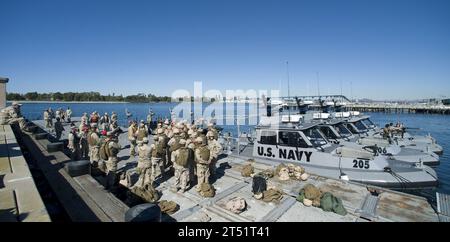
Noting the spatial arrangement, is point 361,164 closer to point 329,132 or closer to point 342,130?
point 329,132

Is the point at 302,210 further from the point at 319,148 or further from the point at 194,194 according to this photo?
the point at 319,148

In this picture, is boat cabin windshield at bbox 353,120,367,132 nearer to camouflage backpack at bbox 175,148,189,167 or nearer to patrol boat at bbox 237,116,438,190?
patrol boat at bbox 237,116,438,190

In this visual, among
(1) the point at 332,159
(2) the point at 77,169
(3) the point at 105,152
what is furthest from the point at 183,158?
(1) the point at 332,159

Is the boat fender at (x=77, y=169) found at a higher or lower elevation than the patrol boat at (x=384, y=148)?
higher

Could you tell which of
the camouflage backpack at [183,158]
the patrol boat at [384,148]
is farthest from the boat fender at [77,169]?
the patrol boat at [384,148]

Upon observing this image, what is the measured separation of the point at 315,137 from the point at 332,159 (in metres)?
1.78

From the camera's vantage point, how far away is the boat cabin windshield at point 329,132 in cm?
1316

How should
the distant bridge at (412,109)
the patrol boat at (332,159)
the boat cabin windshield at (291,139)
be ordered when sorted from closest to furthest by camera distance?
1. the patrol boat at (332,159)
2. the boat cabin windshield at (291,139)
3. the distant bridge at (412,109)

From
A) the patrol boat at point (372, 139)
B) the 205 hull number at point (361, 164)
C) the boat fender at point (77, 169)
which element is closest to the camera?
the boat fender at point (77, 169)

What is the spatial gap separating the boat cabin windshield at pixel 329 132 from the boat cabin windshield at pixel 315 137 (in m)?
0.93

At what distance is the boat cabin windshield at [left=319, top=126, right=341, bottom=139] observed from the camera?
A: 13156 millimetres

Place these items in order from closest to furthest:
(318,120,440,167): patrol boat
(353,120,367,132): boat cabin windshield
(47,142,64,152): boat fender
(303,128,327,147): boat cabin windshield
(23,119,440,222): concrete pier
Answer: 1. (23,119,440,222): concrete pier
2. (47,142,64,152): boat fender
3. (303,128,327,147): boat cabin windshield
4. (318,120,440,167): patrol boat
5. (353,120,367,132): boat cabin windshield

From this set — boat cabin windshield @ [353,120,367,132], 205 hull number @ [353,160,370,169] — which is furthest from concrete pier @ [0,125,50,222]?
boat cabin windshield @ [353,120,367,132]

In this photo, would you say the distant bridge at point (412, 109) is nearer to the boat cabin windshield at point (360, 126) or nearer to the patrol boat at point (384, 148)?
the boat cabin windshield at point (360, 126)
